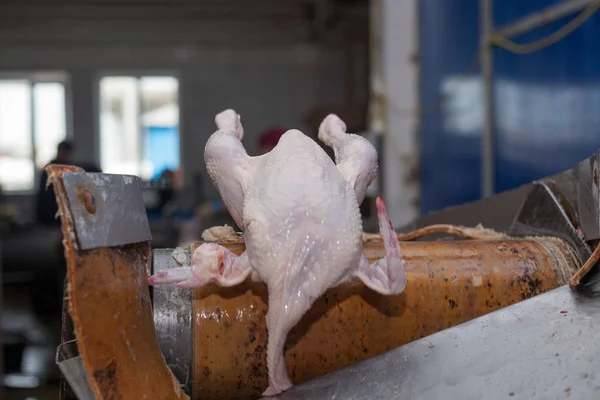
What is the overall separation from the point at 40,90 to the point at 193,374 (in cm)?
988

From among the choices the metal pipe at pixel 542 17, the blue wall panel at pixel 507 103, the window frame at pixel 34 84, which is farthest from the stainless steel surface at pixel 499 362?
the window frame at pixel 34 84

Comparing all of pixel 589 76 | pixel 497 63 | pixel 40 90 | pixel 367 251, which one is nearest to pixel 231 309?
pixel 367 251

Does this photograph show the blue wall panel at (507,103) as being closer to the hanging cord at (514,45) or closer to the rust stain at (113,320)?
the hanging cord at (514,45)

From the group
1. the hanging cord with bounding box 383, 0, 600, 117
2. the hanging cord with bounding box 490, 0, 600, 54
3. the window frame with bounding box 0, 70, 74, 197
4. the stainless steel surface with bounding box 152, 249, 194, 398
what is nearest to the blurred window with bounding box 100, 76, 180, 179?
the window frame with bounding box 0, 70, 74, 197

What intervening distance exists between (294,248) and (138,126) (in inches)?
369

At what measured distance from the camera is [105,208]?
95 cm

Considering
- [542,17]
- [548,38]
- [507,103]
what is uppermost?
[542,17]

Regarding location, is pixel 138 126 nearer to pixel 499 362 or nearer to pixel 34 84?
pixel 34 84

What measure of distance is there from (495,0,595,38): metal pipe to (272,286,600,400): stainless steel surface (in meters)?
2.31

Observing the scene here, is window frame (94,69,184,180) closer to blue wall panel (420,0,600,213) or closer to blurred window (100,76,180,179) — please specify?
blurred window (100,76,180,179)

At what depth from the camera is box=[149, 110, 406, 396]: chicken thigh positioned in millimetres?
1011

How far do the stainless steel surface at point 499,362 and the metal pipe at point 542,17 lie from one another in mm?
2314

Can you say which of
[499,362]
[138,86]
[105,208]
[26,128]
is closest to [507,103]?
[499,362]

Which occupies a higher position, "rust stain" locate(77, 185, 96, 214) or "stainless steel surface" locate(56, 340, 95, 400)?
"rust stain" locate(77, 185, 96, 214)
